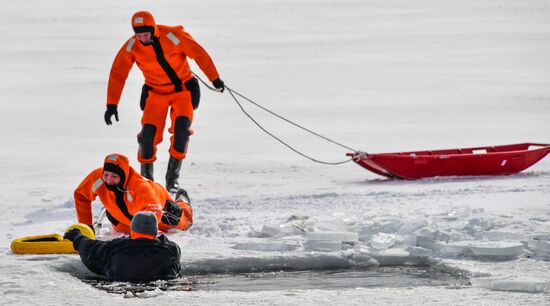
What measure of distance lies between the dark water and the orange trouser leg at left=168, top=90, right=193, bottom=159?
232 cm

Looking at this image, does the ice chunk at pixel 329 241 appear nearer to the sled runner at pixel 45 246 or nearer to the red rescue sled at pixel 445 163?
the sled runner at pixel 45 246

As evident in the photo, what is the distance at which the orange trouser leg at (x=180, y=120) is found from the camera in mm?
8594

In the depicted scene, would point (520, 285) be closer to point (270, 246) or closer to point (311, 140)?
point (270, 246)

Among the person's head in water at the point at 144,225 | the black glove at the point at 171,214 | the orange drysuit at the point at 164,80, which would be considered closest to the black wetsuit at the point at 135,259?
the person's head in water at the point at 144,225

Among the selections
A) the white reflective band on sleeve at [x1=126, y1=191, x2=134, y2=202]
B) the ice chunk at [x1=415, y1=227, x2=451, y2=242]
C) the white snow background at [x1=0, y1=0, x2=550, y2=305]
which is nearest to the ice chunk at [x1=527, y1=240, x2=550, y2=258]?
the white snow background at [x1=0, y1=0, x2=550, y2=305]

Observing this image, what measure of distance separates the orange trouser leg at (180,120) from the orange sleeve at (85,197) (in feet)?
4.43

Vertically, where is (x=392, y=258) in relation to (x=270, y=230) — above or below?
below

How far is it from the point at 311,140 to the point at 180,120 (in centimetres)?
389

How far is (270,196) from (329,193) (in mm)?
455

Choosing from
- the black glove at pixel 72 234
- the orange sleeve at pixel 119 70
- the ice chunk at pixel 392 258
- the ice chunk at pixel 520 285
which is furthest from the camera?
the orange sleeve at pixel 119 70

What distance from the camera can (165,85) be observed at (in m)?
8.61

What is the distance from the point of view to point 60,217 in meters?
8.06

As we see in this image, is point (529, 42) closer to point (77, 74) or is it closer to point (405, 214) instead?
point (77, 74)

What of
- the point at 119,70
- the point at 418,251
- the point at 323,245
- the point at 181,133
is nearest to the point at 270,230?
the point at 323,245
